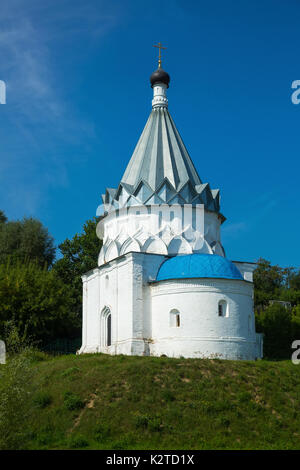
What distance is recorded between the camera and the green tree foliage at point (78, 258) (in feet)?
104

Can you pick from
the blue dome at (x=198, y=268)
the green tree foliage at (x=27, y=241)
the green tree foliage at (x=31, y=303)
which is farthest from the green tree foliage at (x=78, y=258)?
the blue dome at (x=198, y=268)

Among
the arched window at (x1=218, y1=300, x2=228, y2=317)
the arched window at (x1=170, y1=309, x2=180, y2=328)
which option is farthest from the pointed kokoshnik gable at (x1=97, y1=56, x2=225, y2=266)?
the arched window at (x1=218, y1=300, x2=228, y2=317)

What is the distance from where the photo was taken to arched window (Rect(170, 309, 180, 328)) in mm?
19750

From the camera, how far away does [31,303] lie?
78.0 feet

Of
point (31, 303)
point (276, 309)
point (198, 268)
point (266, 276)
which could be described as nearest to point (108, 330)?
point (31, 303)

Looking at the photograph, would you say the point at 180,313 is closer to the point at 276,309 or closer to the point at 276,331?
the point at 276,331

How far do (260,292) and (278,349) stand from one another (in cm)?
1100

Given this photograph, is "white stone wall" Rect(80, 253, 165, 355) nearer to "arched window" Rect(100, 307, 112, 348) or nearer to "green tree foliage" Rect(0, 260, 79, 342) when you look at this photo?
"arched window" Rect(100, 307, 112, 348)

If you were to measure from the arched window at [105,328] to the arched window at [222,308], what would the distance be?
199 inches

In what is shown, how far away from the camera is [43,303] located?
2395 cm

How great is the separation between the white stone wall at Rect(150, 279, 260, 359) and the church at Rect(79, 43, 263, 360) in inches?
1.4

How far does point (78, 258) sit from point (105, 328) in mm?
11182
